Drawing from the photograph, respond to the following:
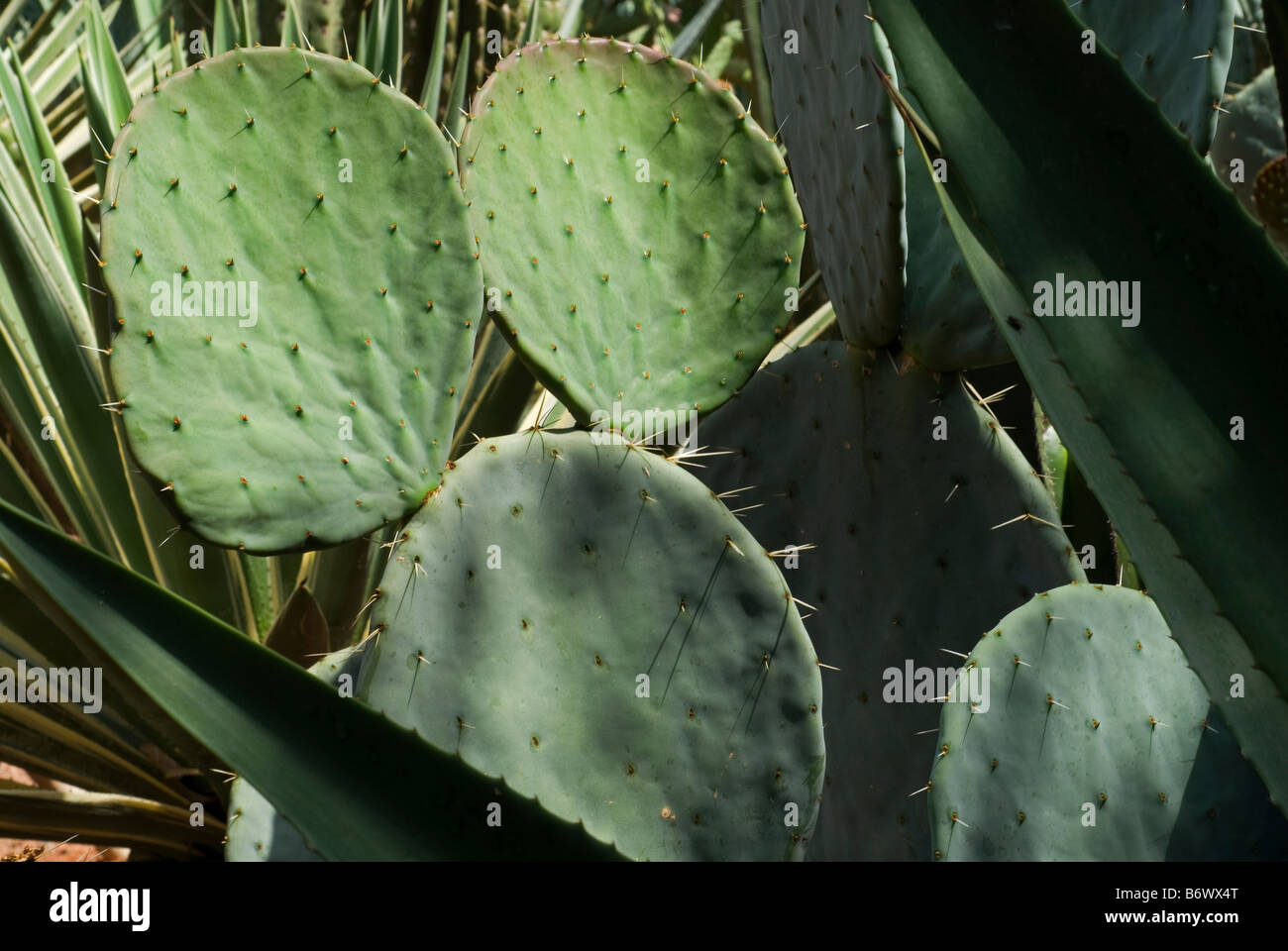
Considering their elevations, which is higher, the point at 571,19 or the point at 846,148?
the point at 571,19

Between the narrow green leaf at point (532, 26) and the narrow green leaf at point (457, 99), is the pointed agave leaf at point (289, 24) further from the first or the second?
the narrow green leaf at point (532, 26)

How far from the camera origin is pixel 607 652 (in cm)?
98

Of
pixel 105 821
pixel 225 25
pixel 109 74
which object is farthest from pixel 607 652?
pixel 225 25

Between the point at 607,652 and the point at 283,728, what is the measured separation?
441 millimetres

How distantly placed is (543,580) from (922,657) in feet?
1.65

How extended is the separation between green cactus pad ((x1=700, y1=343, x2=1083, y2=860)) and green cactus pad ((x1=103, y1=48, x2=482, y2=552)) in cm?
47

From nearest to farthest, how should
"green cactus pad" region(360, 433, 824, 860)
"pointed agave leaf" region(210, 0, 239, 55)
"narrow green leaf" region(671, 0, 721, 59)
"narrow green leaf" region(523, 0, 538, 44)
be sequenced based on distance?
"green cactus pad" region(360, 433, 824, 860) → "pointed agave leaf" region(210, 0, 239, 55) → "narrow green leaf" region(523, 0, 538, 44) → "narrow green leaf" region(671, 0, 721, 59)

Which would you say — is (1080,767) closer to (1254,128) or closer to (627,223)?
(627,223)

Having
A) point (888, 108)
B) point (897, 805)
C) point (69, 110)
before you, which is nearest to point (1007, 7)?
point (888, 108)

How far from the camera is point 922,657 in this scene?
48.9 inches

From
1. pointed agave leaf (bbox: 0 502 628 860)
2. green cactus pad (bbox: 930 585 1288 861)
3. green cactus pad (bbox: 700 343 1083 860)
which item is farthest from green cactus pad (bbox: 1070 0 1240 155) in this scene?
pointed agave leaf (bbox: 0 502 628 860)

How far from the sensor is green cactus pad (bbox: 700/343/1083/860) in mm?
Answer: 1214

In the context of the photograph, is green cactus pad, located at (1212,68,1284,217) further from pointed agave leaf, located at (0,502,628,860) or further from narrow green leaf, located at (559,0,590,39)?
pointed agave leaf, located at (0,502,628,860)

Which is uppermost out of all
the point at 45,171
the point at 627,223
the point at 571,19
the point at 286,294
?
the point at 571,19
